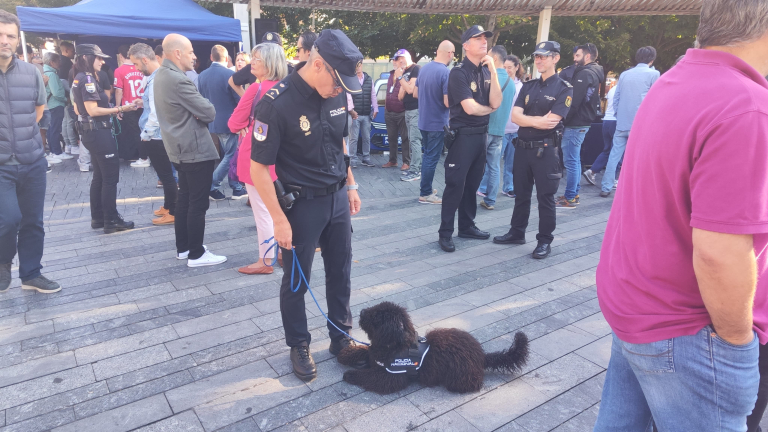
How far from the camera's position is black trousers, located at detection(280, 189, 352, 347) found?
2.66 m

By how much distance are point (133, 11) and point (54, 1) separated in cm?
1975

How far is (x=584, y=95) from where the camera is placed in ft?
21.5

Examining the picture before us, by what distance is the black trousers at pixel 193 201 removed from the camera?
168 inches

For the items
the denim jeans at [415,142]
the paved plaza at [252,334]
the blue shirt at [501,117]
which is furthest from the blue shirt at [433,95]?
the denim jeans at [415,142]

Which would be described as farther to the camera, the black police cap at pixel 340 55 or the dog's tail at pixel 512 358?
the dog's tail at pixel 512 358

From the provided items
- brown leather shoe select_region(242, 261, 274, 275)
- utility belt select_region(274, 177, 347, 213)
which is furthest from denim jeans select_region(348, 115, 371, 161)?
utility belt select_region(274, 177, 347, 213)

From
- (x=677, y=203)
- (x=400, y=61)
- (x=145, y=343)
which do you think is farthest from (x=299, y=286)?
(x=400, y=61)

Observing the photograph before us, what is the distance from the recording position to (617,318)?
1449mm

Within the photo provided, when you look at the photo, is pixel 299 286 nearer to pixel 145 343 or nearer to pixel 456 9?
pixel 145 343

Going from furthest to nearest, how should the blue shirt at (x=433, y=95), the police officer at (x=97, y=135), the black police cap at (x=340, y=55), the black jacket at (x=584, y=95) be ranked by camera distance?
the black jacket at (x=584, y=95) → the blue shirt at (x=433, y=95) → the police officer at (x=97, y=135) → the black police cap at (x=340, y=55)

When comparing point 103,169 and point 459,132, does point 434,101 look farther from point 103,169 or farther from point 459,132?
point 103,169

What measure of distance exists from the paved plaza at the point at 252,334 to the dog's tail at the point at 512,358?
0.11m

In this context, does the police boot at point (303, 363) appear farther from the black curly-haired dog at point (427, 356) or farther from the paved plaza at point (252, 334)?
the black curly-haired dog at point (427, 356)

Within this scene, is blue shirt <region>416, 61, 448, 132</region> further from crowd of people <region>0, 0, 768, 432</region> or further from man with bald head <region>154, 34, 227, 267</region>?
man with bald head <region>154, 34, 227, 267</region>
